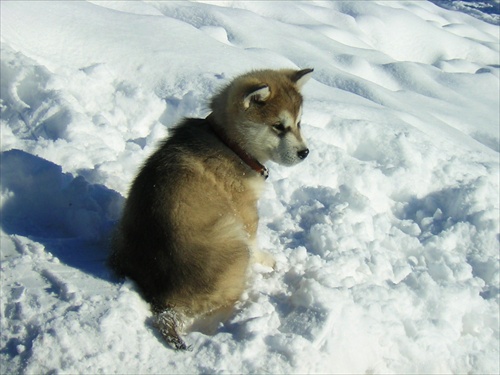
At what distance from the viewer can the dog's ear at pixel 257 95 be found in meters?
3.76

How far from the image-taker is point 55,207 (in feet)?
13.7

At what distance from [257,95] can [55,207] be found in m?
1.71

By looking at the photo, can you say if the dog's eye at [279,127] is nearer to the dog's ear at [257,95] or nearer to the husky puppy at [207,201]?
the husky puppy at [207,201]

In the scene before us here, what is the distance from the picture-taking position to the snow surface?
3.04 metres

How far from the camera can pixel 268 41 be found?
8969 mm

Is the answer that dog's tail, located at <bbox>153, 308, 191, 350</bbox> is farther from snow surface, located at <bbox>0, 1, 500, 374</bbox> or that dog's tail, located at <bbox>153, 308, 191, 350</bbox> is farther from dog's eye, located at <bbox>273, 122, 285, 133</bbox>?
dog's eye, located at <bbox>273, 122, 285, 133</bbox>

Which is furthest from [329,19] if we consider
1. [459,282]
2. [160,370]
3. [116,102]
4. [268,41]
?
[160,370]

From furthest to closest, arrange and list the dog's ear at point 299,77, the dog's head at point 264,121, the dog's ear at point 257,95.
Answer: the dog's ear at point 299,77 → the dog's head at point 264,121 → the dog's ear at point 257,95

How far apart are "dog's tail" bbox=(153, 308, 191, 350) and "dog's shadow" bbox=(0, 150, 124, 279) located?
0.77m

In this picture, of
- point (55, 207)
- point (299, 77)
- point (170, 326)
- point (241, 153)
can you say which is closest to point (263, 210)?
point (241, 153)

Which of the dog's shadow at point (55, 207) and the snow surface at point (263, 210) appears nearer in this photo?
the snow surface at point (263, 210)

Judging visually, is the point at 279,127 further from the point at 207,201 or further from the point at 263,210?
the point at 263,210

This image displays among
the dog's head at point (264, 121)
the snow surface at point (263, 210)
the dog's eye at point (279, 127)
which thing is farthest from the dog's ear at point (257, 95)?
the snow surface at point (263, 210)

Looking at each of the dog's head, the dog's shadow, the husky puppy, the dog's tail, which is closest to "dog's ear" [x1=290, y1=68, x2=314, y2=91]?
the husky puppy
